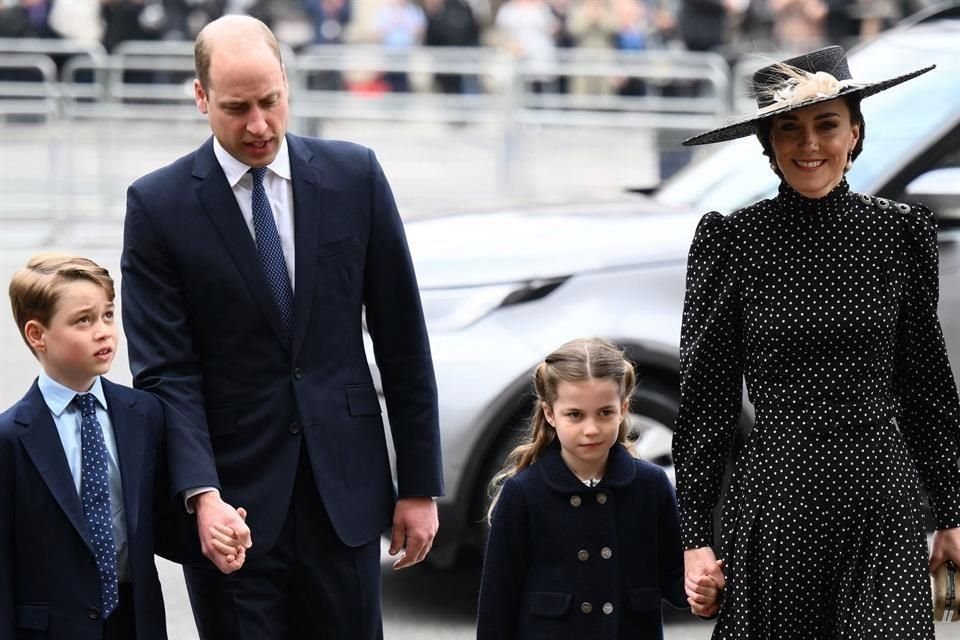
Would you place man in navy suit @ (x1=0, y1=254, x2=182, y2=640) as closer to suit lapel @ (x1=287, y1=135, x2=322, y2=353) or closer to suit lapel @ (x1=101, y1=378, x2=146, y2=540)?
suit lapel @ (x1=101, y1=378, x2=146, y2=540)

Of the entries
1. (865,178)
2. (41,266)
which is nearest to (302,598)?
(41,266)

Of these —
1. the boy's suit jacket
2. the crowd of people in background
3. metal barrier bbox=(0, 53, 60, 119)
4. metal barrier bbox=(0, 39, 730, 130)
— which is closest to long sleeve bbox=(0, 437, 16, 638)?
the boy's suit jacket

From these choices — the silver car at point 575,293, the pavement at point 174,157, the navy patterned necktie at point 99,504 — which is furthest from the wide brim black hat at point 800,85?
the pavement at point 174,157

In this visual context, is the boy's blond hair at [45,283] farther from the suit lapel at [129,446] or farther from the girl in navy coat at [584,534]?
the girl in navy coat at [584,534]

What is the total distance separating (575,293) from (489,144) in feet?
23.5

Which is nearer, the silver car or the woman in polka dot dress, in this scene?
the woman in polka dot dress

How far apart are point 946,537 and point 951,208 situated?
2685 mm

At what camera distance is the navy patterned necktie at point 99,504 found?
345 centimetres

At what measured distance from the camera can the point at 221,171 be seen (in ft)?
11.9

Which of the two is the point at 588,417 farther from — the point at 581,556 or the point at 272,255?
the point at 272,255

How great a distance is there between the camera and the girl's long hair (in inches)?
150

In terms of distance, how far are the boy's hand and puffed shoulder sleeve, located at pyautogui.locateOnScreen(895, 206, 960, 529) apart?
136 centimetres

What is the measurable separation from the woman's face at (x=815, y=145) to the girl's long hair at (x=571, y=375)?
68 centimetres

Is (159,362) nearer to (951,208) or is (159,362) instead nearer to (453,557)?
(453,557)
